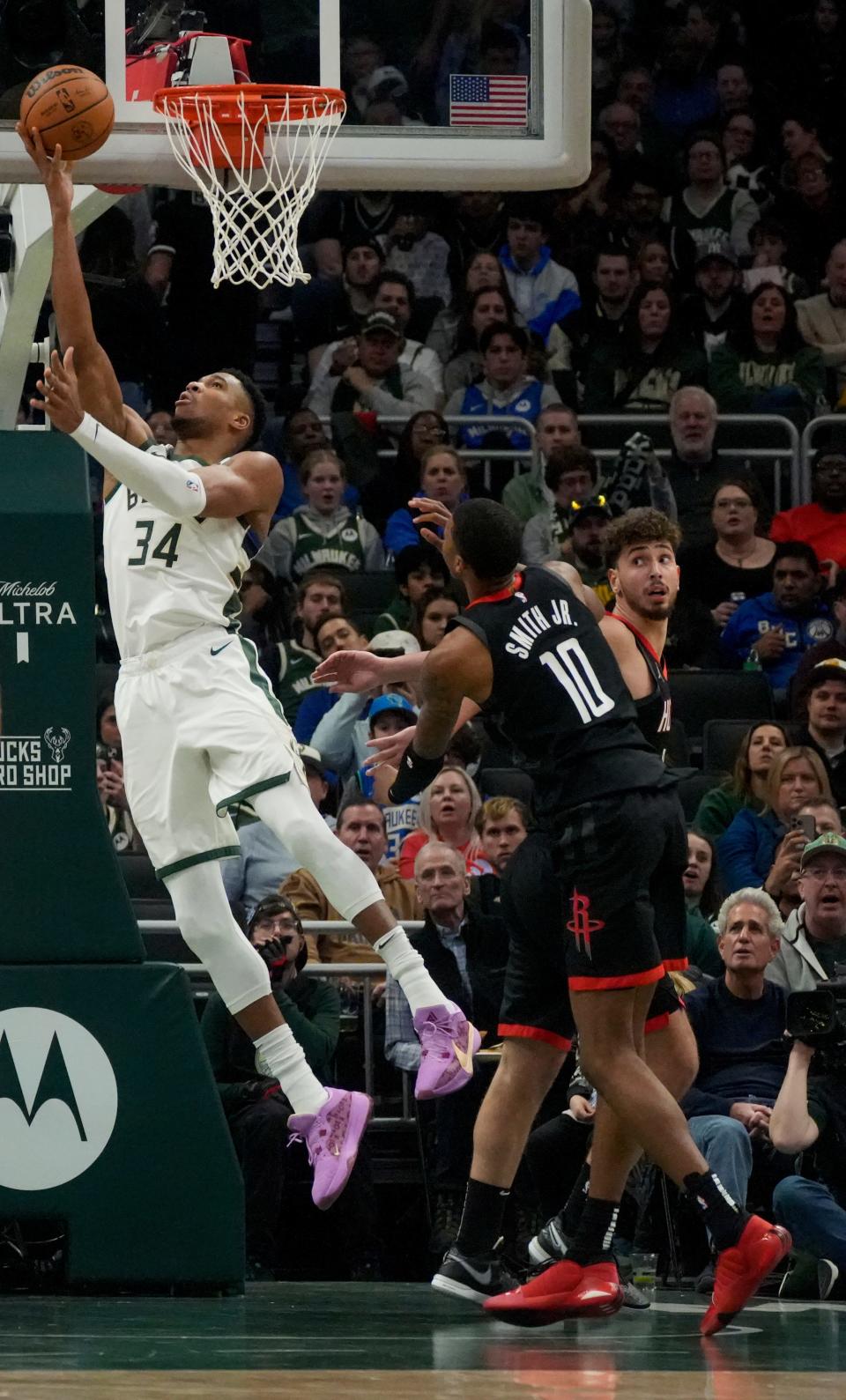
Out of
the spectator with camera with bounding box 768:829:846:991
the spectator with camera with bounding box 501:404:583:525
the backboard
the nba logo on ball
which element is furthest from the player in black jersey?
the spectator with camera with bounding box 501:404:583:525

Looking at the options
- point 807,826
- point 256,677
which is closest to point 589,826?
point 256,677

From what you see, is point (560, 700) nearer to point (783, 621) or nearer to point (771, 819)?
point (771, 819)

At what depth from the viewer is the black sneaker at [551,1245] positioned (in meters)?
7.21

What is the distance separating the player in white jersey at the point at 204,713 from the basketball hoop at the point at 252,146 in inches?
23.1

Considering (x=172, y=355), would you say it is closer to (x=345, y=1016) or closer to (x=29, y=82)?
(x=345, y=1016)

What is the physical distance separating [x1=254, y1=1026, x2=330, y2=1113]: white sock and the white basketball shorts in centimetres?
63

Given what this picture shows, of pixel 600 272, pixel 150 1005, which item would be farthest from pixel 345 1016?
pixel 600 272

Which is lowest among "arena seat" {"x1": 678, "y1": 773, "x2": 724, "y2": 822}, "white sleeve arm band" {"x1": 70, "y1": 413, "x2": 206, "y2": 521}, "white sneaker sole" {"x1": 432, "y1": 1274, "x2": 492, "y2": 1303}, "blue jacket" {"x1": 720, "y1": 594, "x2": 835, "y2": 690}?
"white sneaker sole" {"x1": 432, "y1": 1274, "x2": 492, "y2": 1303}

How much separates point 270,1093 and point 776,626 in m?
4.86

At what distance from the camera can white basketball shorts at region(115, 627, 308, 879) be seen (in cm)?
752

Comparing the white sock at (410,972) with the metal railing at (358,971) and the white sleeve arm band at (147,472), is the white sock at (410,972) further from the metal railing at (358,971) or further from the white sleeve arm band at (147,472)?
the metal railing at (358,971)

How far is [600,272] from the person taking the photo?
1526 cm

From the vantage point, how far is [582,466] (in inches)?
513

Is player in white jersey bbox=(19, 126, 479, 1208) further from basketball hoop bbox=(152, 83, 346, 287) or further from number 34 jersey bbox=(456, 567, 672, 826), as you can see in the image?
number 34 jersey bbox=(456, 567, 672, 826)
